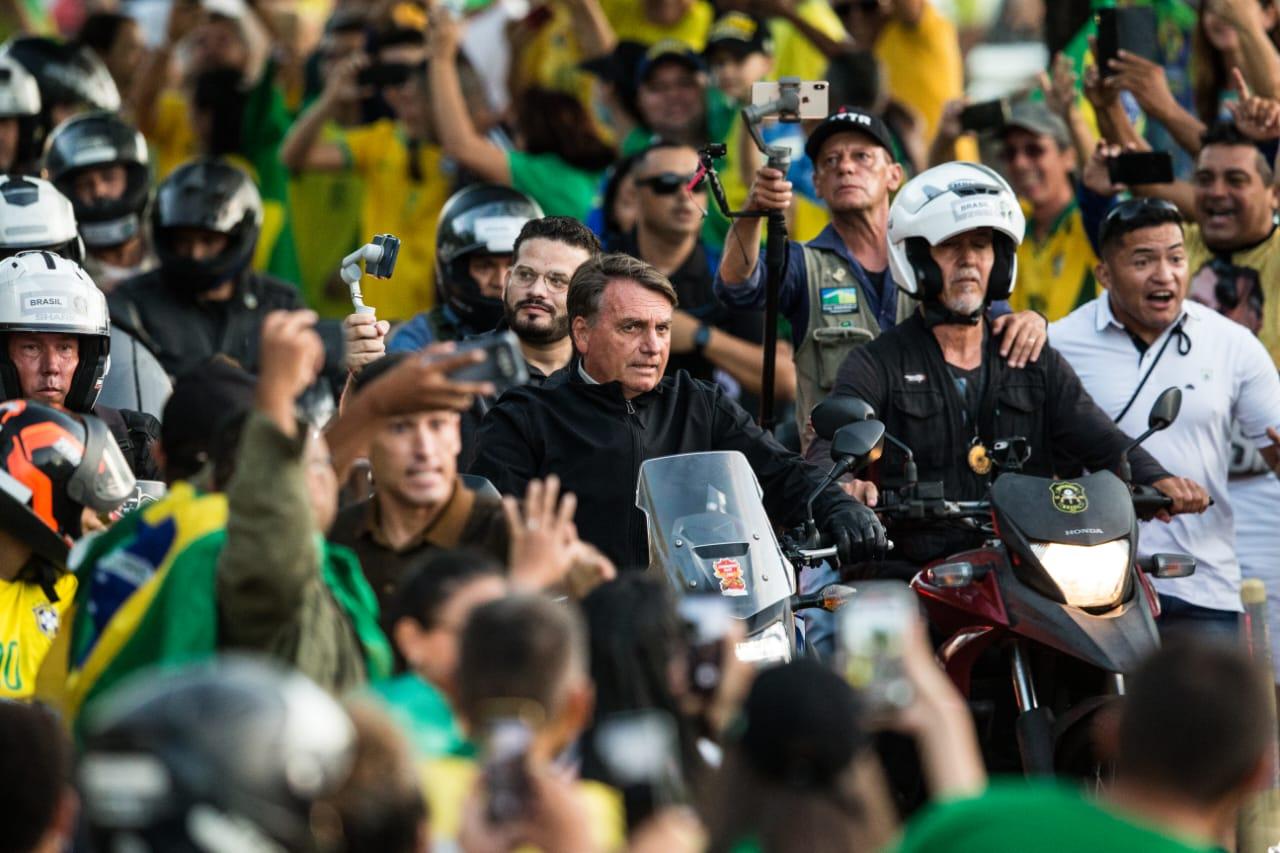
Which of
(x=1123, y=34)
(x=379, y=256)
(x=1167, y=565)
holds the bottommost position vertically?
(x=1167, y=565)

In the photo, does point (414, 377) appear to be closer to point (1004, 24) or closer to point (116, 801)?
point (116, 801)

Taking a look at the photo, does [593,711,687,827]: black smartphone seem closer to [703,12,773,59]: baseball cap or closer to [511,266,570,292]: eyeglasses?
[511,266,570,292]: eyeglasses

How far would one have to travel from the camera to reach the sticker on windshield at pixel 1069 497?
24.2ft

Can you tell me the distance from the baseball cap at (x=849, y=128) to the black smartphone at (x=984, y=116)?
1.09 m

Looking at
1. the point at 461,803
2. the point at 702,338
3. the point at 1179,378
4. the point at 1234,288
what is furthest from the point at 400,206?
the point at 461,803

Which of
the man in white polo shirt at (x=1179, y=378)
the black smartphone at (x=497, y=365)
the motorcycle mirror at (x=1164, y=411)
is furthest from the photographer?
the man in white polo shirt at (x=1179, y=378)

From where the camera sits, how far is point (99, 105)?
13.0m

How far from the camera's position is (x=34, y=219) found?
9.90 metres

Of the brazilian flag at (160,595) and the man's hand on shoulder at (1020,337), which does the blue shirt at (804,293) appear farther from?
the brazilian flag at (160,595)

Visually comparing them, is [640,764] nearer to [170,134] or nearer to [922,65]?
[922,65]

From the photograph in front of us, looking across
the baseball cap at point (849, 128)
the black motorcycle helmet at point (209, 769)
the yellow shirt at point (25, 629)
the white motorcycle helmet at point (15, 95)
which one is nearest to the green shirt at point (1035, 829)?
the black motorcycle helmet at point (209, 769)

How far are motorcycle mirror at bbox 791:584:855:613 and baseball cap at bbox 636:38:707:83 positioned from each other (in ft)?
17.4

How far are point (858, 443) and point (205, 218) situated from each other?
193 inches

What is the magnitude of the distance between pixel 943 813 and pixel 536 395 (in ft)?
13.7
